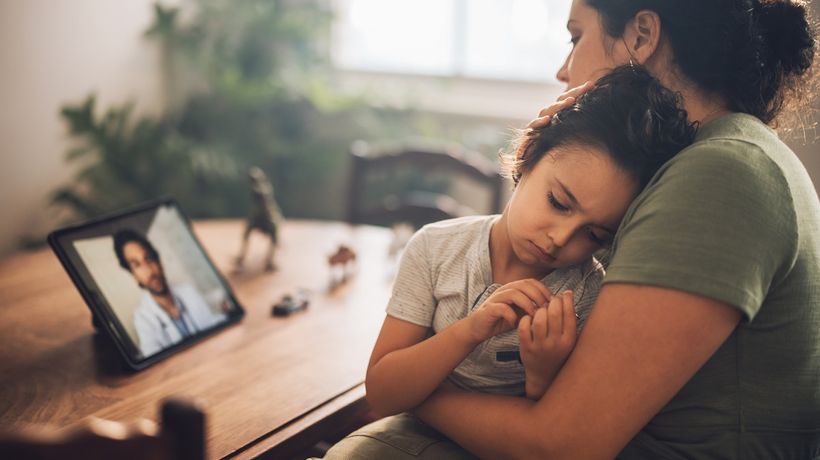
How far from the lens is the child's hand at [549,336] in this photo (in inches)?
36.9

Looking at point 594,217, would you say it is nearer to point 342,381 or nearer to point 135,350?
point 342,381

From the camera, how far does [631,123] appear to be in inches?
39.7

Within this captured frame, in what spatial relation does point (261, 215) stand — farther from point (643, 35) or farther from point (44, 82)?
point (44, 82)

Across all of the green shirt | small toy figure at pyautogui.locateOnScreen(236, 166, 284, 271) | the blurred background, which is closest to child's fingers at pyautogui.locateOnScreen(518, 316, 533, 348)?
the green shirt

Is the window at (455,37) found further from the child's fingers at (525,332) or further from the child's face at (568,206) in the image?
the child's fingers at (525,332)

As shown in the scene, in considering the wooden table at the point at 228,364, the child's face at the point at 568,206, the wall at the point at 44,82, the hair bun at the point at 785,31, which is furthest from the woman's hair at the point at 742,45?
the wall at the point at 44,82

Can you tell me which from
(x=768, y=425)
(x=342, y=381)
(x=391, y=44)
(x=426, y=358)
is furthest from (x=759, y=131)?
(x=391, y=44)

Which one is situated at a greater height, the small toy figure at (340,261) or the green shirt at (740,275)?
the green shirt at (740,275)

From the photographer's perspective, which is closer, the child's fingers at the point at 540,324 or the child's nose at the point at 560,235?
the child's fingers at the point at 540,324

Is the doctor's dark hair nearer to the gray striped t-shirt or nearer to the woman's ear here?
the gray striped t-shirt

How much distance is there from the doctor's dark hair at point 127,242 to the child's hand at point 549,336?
782 millimetres

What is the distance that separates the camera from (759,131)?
0.97 m

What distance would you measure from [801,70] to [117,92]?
307cm

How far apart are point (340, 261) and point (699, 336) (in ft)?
3.49
